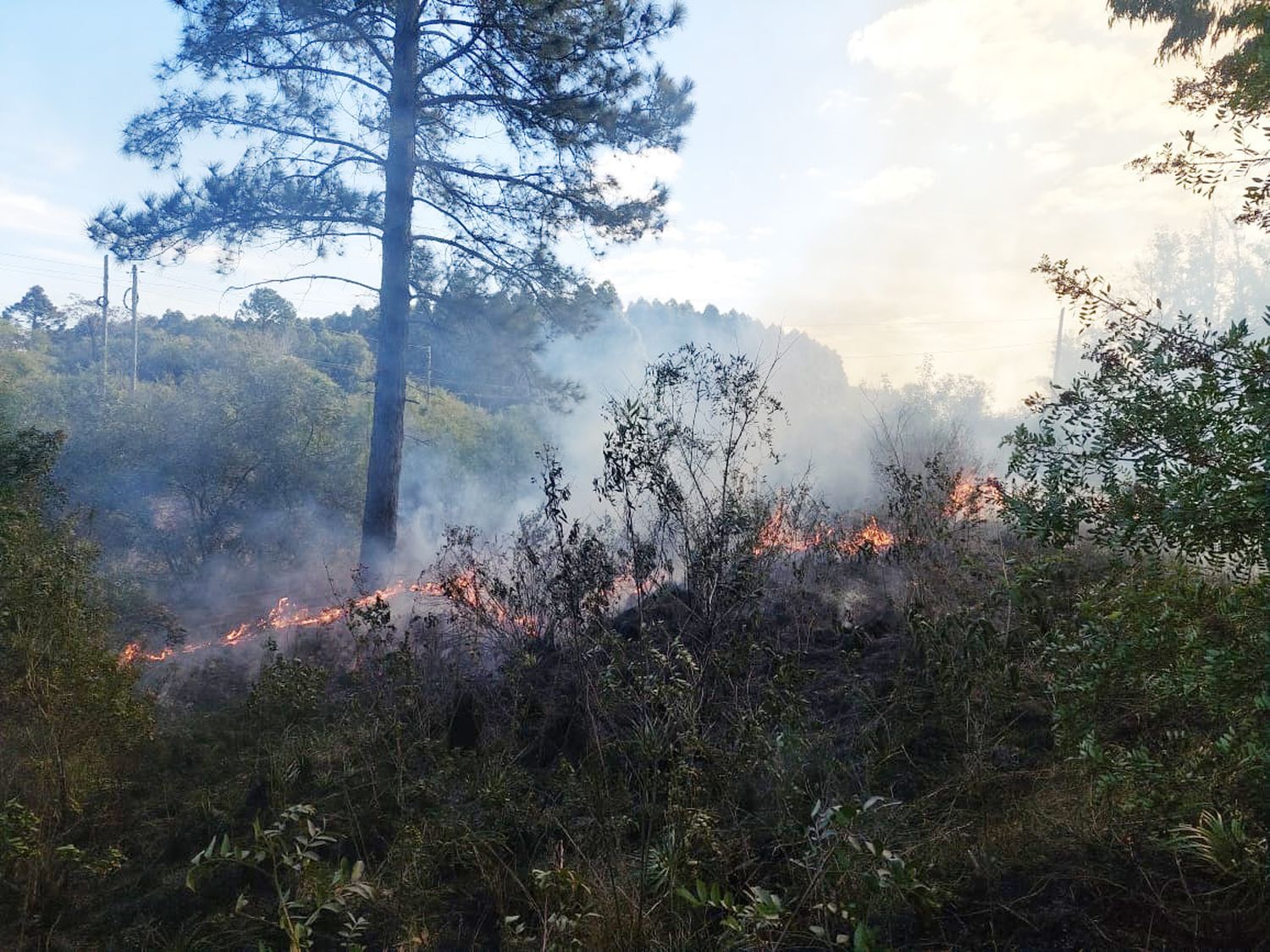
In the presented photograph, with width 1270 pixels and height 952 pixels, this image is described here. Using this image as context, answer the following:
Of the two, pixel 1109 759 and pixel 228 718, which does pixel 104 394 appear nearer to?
pixel 228 718

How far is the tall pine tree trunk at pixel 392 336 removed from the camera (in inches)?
462

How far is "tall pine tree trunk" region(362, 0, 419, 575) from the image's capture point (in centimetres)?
1173

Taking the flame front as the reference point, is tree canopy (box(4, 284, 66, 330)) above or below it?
above

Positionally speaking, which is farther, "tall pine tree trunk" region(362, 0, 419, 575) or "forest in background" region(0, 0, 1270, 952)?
"tall pine tree trunk" region(362, 0, 419, 575)

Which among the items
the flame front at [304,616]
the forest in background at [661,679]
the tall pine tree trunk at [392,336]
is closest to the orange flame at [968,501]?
the forest in background at [661,679]

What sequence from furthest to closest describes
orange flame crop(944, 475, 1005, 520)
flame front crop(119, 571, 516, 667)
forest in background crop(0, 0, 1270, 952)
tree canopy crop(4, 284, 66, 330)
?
tree canopy crop(4, 284, 66, 330) → orange flame crop(944, 475, 1005, 520) → flame front crop(119, 571, 516, 667) → forest in background crop(0, 0, 1270, 952)

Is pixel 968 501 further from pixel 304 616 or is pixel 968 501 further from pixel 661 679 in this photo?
pixel 304 616

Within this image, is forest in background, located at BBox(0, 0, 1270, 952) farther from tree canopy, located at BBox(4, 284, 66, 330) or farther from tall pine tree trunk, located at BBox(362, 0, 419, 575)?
tree canopy, located at BBox(4, 284, 66, 330)

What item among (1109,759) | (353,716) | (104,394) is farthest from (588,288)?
(104,394)

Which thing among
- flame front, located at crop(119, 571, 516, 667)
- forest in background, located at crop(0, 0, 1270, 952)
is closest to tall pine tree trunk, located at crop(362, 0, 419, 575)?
forest in background, located at crop(0, 0, 1270, 952)

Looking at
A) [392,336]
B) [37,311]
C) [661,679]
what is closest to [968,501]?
[661,679]

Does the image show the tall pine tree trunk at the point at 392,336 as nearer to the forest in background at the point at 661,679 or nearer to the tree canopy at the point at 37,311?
the forest in background at the point at 661,679

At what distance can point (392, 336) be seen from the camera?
11922 millimetres

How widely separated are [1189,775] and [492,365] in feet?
40.7
